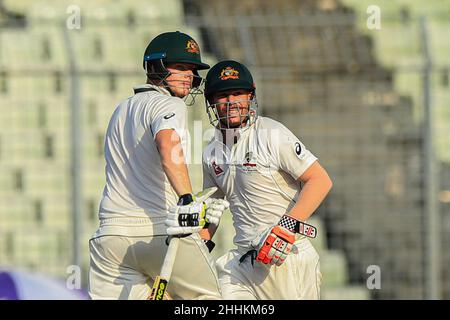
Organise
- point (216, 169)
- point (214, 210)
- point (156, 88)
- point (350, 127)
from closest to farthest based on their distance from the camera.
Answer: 1. point (214, 210)
2. point (156, 88)
3. point (216, 169)
4. point (350, 127)

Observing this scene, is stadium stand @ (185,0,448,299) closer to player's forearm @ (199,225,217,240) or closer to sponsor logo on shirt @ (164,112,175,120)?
player's forearm @ (199,225,217,240)

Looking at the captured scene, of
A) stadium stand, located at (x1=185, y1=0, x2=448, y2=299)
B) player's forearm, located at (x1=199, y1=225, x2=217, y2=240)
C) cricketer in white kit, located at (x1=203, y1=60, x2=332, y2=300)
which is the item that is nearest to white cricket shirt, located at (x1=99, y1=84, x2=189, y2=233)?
cricketer in white kit, located at (x1=203, y1=60, x2=332, y2=300)

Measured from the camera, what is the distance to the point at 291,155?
704 cm

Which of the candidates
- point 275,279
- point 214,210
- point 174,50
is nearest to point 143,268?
point 214,210

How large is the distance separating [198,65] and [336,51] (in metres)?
5.06

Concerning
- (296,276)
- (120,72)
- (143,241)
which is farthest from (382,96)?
(143,241)

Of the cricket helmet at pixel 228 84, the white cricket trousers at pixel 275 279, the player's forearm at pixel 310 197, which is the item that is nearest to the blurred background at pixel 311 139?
the white cricket trousers at pixel 275 279

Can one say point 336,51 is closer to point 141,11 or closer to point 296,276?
point 141,11

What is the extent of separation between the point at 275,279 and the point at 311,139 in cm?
435

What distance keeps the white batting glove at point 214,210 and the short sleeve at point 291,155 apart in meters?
0.64

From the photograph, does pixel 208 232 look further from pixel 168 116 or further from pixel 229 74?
pixel 168 116

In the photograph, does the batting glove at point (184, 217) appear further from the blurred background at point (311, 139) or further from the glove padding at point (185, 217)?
the blurred background at point (311, 139)

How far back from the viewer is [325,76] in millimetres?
11398

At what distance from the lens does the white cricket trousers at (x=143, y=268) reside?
6469 millimetres
